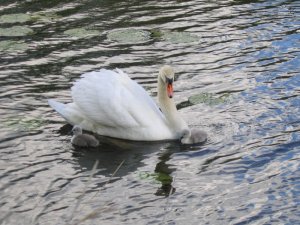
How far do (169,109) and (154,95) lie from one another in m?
1.72

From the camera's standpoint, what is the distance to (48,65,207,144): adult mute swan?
11.7 meters

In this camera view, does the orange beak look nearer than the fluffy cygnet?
No

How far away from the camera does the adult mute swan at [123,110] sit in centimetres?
1166

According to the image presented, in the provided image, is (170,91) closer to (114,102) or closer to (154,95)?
(114,102)

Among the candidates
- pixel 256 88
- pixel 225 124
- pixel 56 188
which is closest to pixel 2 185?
pixel 56 188

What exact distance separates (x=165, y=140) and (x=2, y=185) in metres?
2.87

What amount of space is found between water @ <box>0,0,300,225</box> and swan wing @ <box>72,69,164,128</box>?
1.32 feet

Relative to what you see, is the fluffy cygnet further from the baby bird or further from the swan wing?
the baby bird

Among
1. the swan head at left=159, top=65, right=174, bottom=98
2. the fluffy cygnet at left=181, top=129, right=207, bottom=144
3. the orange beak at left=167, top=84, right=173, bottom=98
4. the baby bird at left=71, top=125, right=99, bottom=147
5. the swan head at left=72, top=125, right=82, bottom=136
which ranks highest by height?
the swan head at left=159, top=65, right=174, bottom=98

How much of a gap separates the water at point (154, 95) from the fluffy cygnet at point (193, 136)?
0.12 m

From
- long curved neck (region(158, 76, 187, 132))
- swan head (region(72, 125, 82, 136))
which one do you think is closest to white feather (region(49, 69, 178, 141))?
long curved neck (region(158, 76, 187, 132))

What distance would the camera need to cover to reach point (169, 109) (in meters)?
12.0

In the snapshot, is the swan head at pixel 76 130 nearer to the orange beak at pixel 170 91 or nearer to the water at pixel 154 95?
the water at pixel 154 95

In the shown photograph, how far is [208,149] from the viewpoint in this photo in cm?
1135
